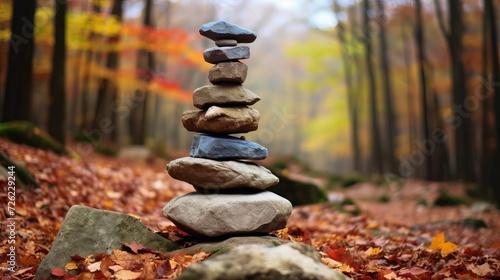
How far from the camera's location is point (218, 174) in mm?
4688

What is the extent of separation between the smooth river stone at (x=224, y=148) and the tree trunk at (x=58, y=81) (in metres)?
6.84

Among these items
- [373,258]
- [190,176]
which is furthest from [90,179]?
[373,258]

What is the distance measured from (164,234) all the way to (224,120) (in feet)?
4.99

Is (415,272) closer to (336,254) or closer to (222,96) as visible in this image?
(336,254)

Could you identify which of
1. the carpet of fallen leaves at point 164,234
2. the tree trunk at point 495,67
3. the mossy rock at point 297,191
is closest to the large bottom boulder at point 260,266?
the carpet of fallen leaves at point 164,234

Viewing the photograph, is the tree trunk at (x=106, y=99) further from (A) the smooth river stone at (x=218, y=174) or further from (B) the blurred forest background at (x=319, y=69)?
(A) the smooth river stone at (x=218, y=174)

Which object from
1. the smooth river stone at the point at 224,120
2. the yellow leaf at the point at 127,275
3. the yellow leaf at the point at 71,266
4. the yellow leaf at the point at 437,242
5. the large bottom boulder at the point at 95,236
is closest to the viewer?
the yellow leaf at the point at 127,275

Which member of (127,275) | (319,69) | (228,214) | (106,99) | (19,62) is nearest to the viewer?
(127,275)

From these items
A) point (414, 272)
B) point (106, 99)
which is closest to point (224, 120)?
point (414, 272)

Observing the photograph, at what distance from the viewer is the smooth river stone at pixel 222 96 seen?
491cm

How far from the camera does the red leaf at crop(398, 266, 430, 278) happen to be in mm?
4234

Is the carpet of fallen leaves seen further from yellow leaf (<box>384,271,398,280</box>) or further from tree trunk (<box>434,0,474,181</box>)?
tree trunk (<box>434,0,474,181</box>)

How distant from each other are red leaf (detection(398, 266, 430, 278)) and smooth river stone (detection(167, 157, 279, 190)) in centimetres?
167

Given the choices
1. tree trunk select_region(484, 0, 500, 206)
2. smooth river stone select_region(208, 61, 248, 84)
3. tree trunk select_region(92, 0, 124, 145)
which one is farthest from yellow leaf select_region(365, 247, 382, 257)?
tree trunk select_region(92, 0, 124, 145)
